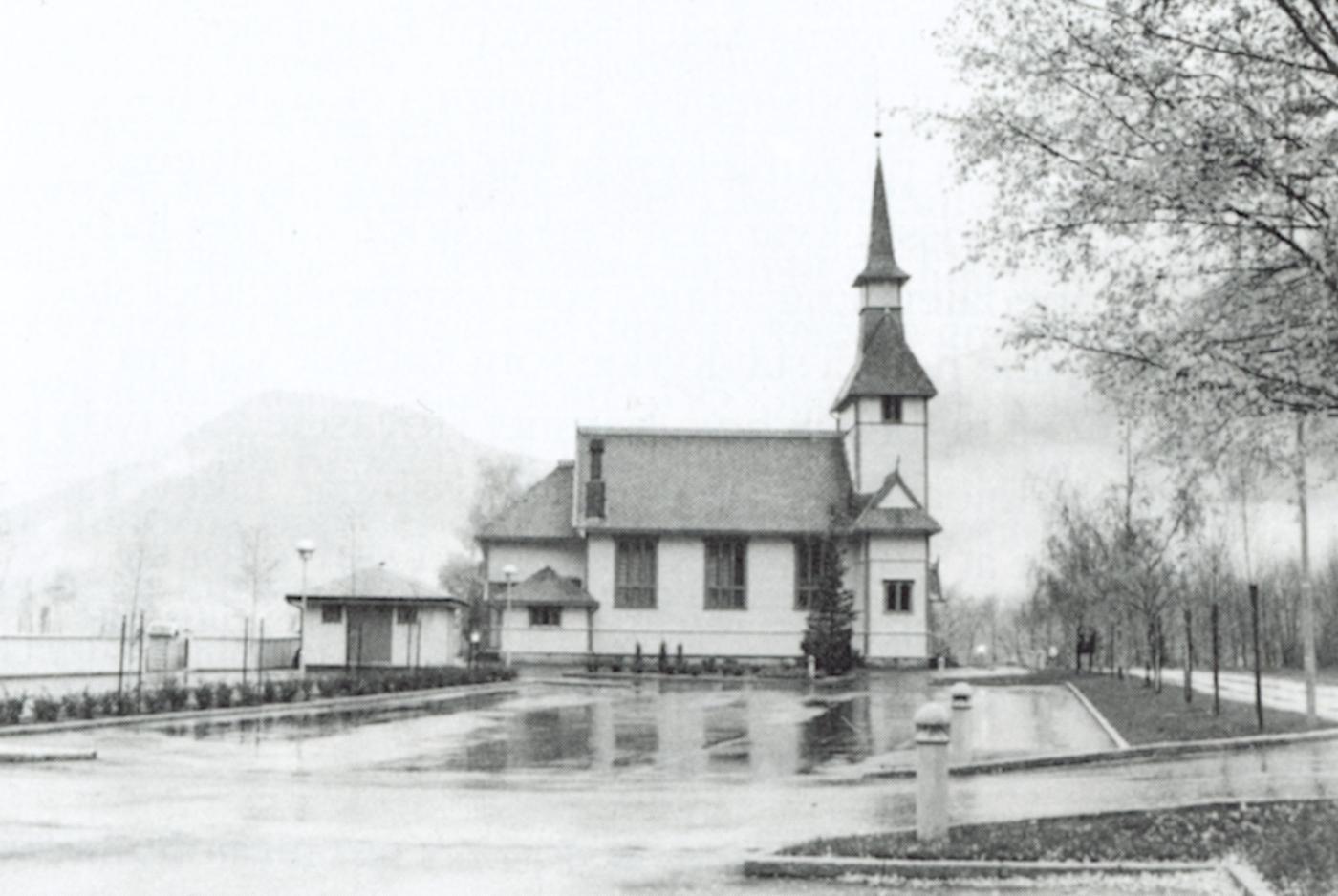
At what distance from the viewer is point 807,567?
58594mm

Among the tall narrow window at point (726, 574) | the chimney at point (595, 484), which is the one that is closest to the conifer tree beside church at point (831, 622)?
the tall narrow window at point (726, 574)

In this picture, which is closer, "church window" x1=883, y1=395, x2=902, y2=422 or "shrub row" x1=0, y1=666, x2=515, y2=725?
"shrub row" x1=0, y1=666, x2=515, y2=725

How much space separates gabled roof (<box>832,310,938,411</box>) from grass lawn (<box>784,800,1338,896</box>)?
149ft

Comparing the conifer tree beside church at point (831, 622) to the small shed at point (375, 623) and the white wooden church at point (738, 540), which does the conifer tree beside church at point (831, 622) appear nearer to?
the white wooden church at point (738, 540)

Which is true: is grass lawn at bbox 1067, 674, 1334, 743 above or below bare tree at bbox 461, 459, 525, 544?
below

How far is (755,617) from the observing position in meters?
58.5

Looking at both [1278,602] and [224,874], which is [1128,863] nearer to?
Result: [224,874]

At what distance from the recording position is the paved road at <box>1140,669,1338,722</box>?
28233 millimetres

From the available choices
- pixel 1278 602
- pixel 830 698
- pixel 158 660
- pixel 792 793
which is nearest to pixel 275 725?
pixel 792 793

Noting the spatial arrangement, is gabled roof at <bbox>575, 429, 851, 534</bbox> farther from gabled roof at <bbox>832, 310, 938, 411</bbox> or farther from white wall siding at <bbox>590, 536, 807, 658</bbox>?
gabled roof at <bbox>832, 310, 938, 411</bbox>

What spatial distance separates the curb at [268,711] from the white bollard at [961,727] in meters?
14.1

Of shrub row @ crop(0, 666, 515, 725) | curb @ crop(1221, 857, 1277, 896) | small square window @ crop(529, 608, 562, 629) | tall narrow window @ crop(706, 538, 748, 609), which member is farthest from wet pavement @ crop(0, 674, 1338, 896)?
tall narrow window @ crop(706, 538, 748, 609)

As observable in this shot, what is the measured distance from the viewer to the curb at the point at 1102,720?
20891 millimetres

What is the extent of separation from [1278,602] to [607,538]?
1798 inches
